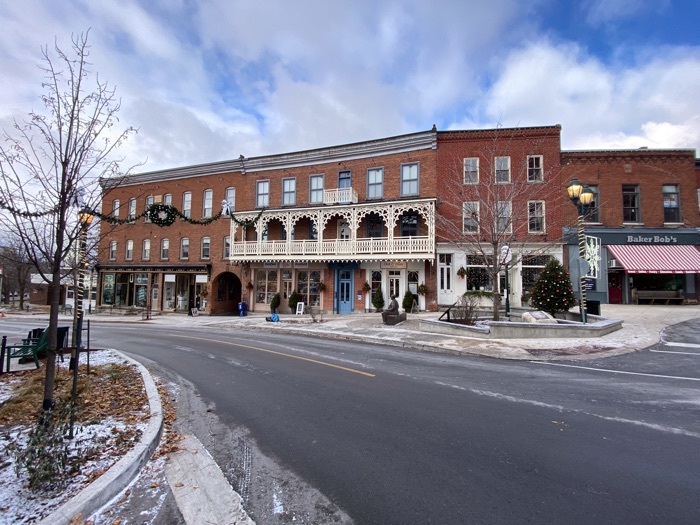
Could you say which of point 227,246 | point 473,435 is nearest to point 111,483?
point 473,435

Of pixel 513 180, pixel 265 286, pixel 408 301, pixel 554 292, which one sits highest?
pixel 513 180

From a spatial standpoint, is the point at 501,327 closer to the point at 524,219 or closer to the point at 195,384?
the point at 195,384

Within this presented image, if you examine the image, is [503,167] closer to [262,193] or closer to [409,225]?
[409,225]

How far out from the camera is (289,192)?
27438mm

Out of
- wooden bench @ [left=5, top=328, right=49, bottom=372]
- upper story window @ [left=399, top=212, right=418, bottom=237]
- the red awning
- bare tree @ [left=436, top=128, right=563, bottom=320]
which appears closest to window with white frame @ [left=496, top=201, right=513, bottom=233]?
bare tree @ [left=436, top=128, right=563, bottom=320]

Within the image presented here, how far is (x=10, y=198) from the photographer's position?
185 inches

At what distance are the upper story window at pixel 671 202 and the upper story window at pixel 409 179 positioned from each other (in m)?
15.6

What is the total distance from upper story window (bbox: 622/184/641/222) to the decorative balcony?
1252 cm

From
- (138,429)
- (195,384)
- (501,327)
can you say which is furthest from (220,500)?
(501,327)

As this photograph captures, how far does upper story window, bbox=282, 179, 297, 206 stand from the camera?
27266 millimetres

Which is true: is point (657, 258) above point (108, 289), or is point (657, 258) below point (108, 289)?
above

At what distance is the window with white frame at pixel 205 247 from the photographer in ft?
97.3

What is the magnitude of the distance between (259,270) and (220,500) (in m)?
24.8

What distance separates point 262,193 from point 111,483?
26.5m
